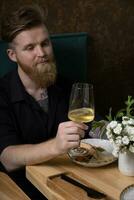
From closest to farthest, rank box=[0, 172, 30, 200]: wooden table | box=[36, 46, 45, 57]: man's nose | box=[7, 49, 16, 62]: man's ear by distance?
box=[0, 172, 30, 200]: wooden table < box=[36, 46, 45, 57]: man's nose < box=[7, 49, 16, 62]: man's ear

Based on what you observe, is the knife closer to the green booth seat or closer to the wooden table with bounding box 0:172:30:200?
the wooden table with bounding box 0:172:30:200

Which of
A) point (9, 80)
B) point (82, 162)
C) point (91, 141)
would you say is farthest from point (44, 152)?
point (9, 80)

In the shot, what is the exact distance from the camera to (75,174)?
1450 millimetres

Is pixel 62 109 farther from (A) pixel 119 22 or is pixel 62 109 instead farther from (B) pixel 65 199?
(A) pixel 119 22

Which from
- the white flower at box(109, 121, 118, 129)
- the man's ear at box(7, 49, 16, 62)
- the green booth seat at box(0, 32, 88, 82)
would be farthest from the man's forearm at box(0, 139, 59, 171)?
the green booth seat at box(0, 32, 88, 82)

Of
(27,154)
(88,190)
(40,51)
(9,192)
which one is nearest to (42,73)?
(40,51)

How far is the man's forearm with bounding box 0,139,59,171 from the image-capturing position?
1.51 metres

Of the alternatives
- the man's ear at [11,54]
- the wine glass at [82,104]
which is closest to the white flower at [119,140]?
the wine glass at [82,104]

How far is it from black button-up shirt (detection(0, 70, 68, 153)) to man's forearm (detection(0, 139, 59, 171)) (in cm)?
20

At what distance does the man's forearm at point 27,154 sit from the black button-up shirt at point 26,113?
0.20 meters

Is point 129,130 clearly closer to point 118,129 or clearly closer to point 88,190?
point 118,129

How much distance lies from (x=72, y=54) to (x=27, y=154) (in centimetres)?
99

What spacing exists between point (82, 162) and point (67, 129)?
0.18 m

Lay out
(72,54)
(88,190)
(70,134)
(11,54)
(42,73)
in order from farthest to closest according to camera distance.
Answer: (72,54), (11,54), (42,73), (70,134), (88,190)
